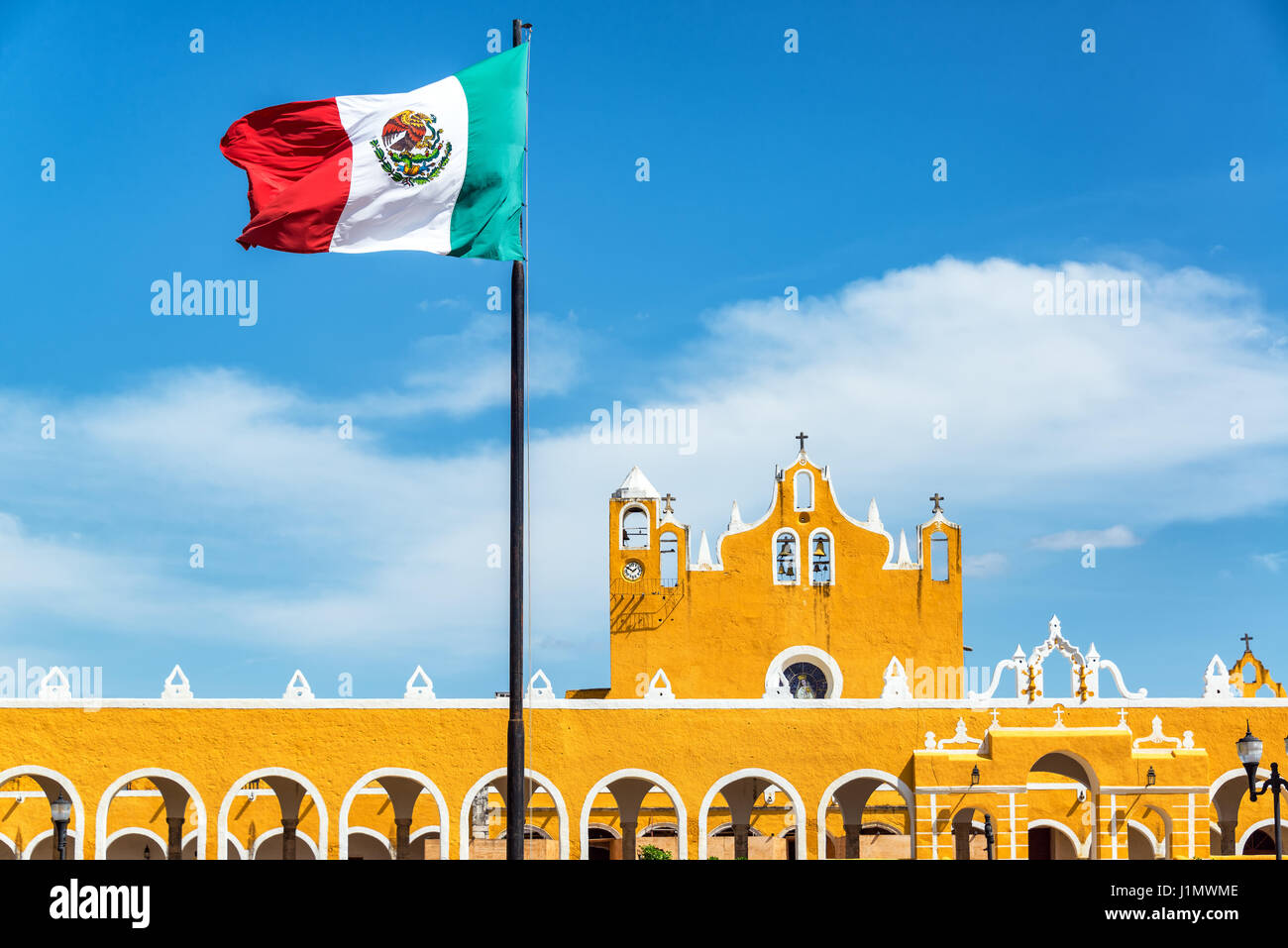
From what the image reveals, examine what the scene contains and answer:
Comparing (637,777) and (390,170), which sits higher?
(390,170)

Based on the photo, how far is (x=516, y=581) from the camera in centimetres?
1187

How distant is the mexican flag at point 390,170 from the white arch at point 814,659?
18.5 metres

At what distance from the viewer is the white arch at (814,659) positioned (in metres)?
30.0

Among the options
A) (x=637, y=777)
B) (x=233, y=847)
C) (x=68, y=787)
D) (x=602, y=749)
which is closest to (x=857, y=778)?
(x=637, y=777)

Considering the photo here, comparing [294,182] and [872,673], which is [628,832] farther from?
[294,182]

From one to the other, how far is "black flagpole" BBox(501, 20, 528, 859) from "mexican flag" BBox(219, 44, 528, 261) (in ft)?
1.51

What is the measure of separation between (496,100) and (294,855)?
2078 cm

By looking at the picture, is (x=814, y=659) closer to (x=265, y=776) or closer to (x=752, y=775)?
(x=752, y=775)

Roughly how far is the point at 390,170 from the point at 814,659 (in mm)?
19190

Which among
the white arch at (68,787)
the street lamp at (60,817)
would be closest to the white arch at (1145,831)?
the white arch at (68,787)

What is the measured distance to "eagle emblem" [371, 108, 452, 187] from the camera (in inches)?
509

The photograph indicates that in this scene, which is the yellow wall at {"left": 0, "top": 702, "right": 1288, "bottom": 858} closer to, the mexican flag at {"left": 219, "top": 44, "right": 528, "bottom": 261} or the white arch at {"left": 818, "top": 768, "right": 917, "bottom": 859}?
the white arch at {"left": 818, "top": 768, "right": 917, "bottom": 859}
